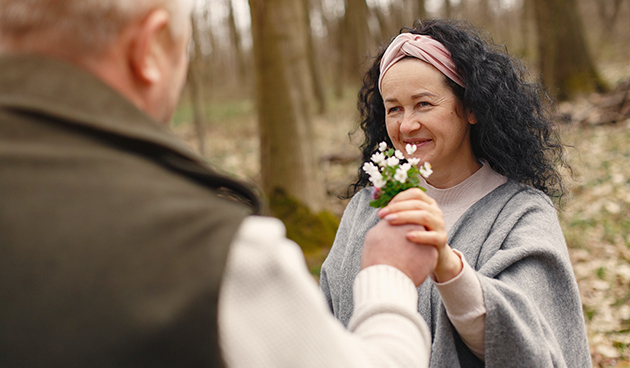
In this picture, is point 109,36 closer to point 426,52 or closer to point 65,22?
point 65,22

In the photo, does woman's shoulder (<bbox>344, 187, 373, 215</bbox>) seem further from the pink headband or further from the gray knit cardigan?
the pink headband

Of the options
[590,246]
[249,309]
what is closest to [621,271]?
[590,246]

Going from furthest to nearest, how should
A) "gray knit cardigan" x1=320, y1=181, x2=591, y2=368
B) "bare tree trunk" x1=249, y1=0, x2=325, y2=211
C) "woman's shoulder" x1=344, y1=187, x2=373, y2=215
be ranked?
"bare tree trunk" x1=249, y1=0, x2=325, y2=211, "woman's shoulder" x1=344, y1=187, x2=373, y2=215, "gray knit cardigan" x1=320, y1=181, x2=591, y2=368

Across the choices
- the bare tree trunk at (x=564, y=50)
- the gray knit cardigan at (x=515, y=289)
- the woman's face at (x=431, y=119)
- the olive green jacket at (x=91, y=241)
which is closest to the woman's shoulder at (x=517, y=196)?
the gray knit cardigan at (x=515, y=289)

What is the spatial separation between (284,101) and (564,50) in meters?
8.64

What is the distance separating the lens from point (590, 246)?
5.13 m

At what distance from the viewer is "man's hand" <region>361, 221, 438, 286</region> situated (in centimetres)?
127

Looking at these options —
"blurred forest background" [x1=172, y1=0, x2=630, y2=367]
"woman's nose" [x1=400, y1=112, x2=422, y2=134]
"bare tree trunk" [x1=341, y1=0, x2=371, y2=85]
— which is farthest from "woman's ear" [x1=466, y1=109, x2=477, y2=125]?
"bare tree trunk" [x1=341, y1=0, x2=371, y2=85]

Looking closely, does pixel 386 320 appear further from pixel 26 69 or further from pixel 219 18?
pixel 219 18

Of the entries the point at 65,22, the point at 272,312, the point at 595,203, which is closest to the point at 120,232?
the point at 272,312

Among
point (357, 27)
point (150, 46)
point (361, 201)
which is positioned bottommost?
point (357, 27)

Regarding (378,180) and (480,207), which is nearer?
(378,180)

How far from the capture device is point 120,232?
771mm

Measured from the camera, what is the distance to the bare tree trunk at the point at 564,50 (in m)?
10.3
